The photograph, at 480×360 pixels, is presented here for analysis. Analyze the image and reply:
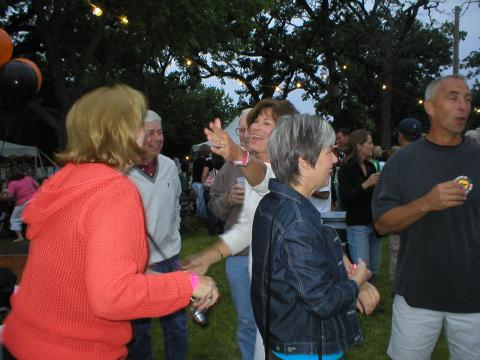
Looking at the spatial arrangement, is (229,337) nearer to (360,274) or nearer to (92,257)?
(360,274)

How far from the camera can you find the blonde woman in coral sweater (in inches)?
59.5

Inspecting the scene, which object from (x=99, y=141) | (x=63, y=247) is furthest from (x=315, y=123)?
(x=63, y=247)

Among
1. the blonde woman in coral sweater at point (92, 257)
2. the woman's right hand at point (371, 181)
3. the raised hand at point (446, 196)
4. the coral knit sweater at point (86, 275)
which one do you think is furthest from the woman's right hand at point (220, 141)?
the woman's right hand at point (371, 181)

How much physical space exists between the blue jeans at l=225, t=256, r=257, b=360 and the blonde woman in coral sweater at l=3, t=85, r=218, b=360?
154 cm

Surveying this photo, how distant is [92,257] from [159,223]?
2.10 m

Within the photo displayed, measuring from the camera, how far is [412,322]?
106 inches

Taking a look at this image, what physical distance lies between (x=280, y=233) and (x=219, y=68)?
1049 inches

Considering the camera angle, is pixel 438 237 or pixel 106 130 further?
pixel 438 237

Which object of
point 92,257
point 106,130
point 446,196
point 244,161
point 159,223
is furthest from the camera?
point 159,223

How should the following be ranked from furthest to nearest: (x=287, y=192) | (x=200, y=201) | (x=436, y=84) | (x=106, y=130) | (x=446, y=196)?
(x=200, y=201) → (x=436, y=84) → (x=446, y=196) → (x=287, y=192) → (x=106, y=130)

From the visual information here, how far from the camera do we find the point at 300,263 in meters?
1.78

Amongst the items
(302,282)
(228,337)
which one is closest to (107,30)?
(228,337)

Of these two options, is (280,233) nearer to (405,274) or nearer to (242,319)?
(405,274)

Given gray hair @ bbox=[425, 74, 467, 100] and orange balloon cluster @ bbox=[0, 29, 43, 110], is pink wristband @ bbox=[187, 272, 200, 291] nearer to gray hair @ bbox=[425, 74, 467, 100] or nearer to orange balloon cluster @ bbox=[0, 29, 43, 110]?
gray hair @ bbox=[425, 74, 467, 100]
